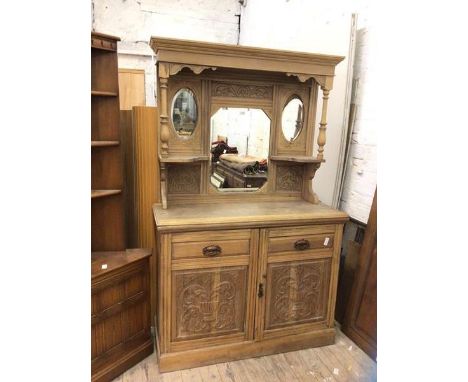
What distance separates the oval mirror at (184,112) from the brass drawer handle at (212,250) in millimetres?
728

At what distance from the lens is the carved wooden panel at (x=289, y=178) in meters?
2.46

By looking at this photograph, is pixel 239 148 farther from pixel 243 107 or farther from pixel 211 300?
pixel 211 300

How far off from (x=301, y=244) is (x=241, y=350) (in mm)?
731

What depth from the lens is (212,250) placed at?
1943 mm

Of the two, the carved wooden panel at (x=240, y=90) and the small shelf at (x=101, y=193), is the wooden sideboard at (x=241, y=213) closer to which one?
the carved wooden panel at (x=240, y=90)

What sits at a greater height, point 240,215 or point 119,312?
point 240,215

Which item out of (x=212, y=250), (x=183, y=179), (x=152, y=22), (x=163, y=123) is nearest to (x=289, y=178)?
(x=183, y=179)

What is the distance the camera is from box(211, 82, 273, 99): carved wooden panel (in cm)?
221

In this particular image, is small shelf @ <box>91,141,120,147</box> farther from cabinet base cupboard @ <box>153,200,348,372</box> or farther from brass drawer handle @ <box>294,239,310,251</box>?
brass drawer handle @ <box>294,239,310,251</box>

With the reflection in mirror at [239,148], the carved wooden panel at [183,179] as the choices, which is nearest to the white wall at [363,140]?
the reflection in mirror at [239,148]
